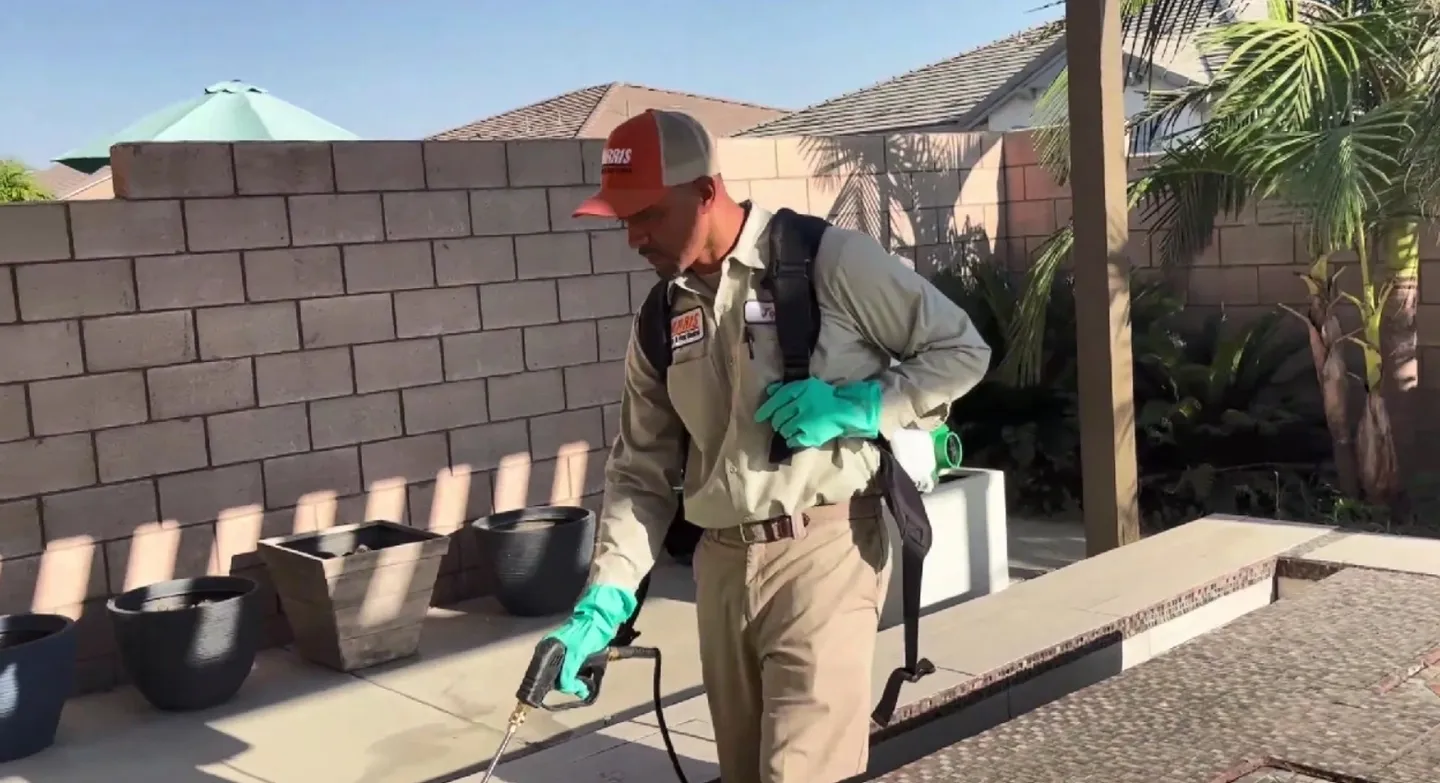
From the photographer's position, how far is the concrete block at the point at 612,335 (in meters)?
6.85

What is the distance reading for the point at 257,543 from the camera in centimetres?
570

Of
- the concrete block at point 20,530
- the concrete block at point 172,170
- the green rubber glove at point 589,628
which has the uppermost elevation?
the concrete block at point 172,170

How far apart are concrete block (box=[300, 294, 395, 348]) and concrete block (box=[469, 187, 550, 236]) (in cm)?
60

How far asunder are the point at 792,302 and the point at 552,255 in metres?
4.19

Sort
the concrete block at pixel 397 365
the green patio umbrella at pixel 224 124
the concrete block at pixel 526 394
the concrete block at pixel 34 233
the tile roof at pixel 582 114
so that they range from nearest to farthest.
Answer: the concrete block at pixel 34 233 < the concrete block at pixel 397 365 < the concrete block at pixel 526 394 < the green patio umbrella at pixel 224 124 < the tile roof at pixel 582 114

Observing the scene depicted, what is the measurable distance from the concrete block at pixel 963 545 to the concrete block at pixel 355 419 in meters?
2.30

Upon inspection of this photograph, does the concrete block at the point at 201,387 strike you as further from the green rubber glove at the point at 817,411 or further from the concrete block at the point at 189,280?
the green rubber glove at the point at 817,411

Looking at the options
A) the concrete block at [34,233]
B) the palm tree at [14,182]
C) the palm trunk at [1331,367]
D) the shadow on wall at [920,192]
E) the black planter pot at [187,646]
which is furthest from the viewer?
the palm tree at [14,182]

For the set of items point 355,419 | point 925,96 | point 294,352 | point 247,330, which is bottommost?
point 355,419

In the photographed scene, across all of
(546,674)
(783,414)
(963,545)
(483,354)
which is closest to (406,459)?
(483,354)

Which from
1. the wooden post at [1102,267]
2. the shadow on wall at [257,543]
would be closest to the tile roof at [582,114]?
the shadow on wall at [257,543]

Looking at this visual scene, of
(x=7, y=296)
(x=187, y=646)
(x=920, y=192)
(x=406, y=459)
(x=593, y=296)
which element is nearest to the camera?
(x=187, y=646)

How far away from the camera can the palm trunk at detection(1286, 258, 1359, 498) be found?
679 cm

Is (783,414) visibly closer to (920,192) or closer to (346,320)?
(346,320)
